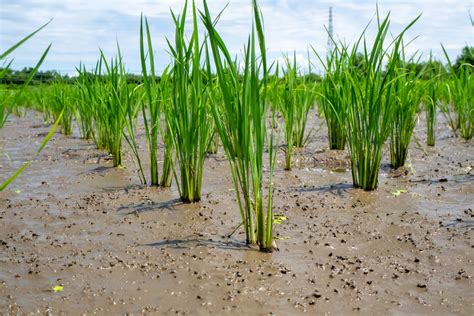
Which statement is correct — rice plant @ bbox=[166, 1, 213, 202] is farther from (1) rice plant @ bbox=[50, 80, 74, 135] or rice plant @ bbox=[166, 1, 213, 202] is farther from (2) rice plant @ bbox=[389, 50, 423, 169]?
(1) rice plant @ bbox=[50, 80, 74, 135]

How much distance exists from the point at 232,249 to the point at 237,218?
0.43 m

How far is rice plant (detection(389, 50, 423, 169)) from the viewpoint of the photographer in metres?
2.84

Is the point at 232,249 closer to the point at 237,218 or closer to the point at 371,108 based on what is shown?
the point at 237,218

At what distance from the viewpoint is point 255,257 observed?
70.8 inches

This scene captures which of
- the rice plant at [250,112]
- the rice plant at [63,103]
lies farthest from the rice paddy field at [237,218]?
the rice plant at [63,103]

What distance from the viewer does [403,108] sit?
294cm

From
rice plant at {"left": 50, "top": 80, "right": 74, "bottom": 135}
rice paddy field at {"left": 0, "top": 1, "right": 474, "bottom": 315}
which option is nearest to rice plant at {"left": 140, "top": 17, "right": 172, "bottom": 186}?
rice paddy field at {"left": 0, "top": 1, "right": 474, "bottom": 315}

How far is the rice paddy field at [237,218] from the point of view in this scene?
5.02 ft

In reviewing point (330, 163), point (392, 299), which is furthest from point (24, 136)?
point (392, 299)

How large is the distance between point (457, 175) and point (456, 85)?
1465 millimetres

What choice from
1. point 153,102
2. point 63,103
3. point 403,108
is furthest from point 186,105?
point 63,103

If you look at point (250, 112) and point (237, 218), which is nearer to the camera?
point (250, 112)

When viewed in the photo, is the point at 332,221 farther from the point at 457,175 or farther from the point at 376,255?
the point at 457,175

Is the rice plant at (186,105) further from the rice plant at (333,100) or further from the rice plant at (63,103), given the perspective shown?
the rice plant at (63,103)
